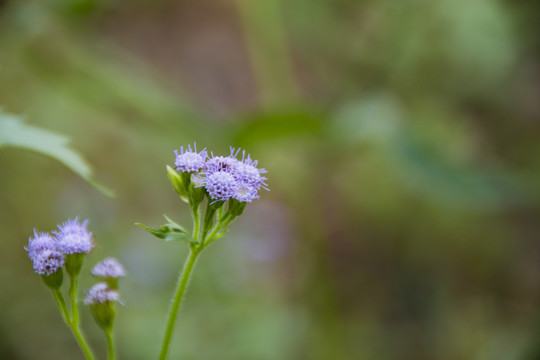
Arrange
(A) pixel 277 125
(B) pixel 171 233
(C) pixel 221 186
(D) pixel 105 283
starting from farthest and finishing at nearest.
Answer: (A) pixel 277 125
(D) pixel 105 283
(C) pixel 221 186
(B) pixel 171 233

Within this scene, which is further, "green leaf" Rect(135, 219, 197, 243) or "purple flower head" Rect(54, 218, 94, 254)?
"purple flower head" Rect(54, 218, 94, 254)

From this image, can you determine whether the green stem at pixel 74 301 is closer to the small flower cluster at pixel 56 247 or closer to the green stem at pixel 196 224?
the small flower cluster at pixel 56 247

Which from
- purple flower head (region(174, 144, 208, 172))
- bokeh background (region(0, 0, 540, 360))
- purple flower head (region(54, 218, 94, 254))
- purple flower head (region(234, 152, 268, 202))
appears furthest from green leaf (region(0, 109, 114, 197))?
bokeh background (region(0, 0, 540, 360))

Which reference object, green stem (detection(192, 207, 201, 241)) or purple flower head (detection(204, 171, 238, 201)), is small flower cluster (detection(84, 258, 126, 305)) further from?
purple flower head (detection(204, 171, 238, 201))

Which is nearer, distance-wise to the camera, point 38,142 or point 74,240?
point 74,240

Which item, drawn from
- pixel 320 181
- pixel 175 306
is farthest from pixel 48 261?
pixel 320 181

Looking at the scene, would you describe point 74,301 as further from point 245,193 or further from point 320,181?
point 320,181
